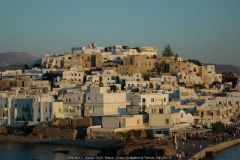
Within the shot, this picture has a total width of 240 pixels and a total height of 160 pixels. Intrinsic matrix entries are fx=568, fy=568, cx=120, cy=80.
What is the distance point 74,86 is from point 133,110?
965cm

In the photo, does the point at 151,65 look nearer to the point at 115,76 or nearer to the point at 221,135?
the point at 115,76

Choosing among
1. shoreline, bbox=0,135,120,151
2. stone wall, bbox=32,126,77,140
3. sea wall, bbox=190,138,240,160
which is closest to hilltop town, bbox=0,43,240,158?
stone wall, bbox=32,126,77,140

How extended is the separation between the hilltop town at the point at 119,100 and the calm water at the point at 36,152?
76.0 inches

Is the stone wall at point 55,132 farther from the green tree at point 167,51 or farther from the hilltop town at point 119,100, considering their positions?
the green tree at point 167,51

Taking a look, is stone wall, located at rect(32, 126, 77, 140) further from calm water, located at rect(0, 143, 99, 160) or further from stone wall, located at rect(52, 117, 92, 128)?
calm water, located at rect(0, 143, 99, 160)

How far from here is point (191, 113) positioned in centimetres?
3941

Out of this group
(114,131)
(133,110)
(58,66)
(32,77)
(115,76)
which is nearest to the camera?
(114,131)

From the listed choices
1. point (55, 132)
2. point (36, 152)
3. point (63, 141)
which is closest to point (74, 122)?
point (55, 132)

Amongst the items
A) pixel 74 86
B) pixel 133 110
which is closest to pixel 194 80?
pixel 74 86

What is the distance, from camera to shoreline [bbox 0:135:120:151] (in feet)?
109

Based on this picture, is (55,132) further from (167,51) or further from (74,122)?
(167,51)

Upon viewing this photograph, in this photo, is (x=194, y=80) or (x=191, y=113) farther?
(x=194, y=80)

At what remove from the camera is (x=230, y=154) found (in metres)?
31.3

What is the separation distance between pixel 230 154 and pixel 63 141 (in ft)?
35.3
